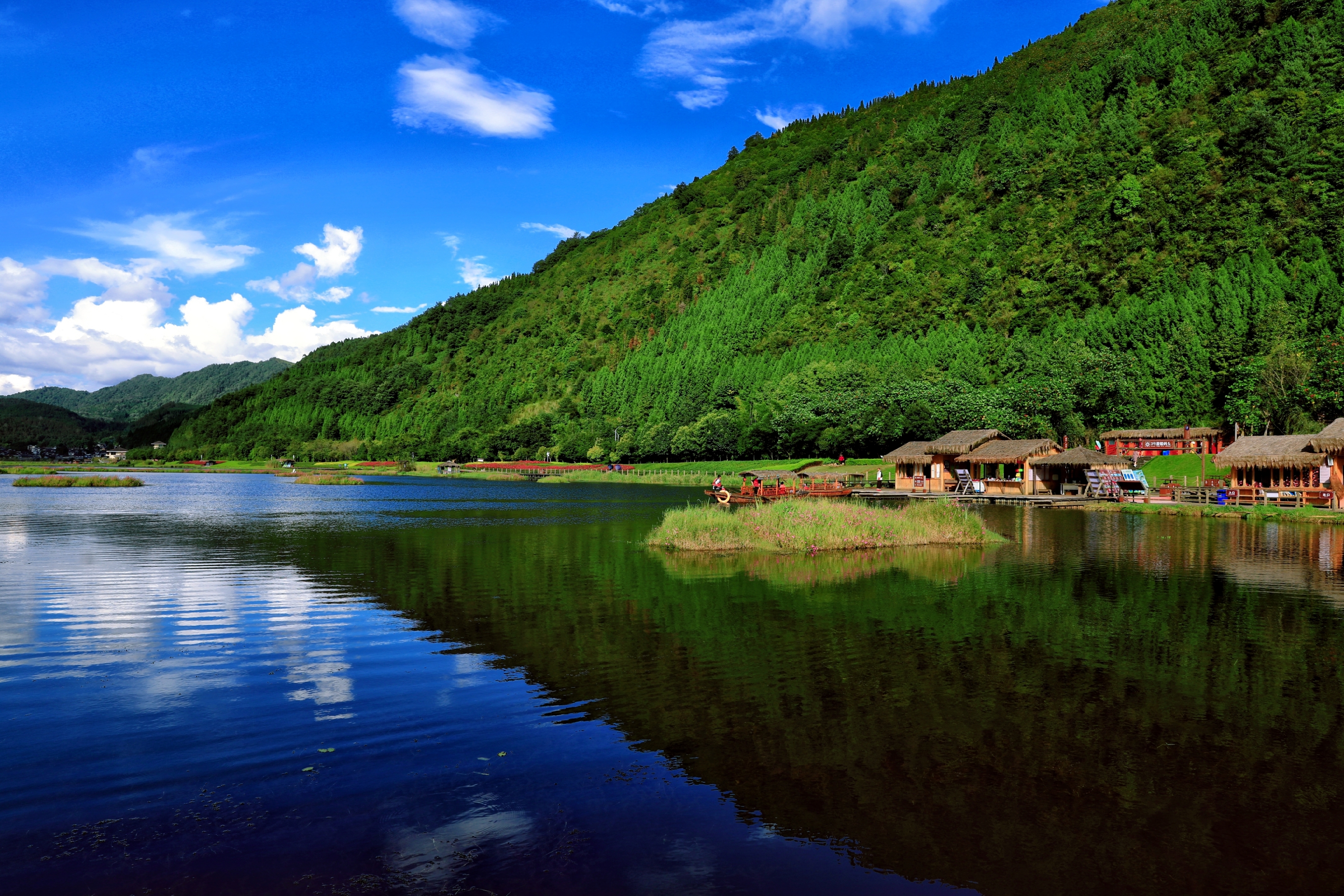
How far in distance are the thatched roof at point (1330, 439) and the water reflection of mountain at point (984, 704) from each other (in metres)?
33.5

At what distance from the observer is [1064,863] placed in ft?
24.7

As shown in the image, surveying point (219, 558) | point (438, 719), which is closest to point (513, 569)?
point (219, 558)

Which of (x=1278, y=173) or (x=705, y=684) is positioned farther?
(x=1278, y=173)

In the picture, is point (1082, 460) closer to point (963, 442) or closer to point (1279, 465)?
point (963, 442)

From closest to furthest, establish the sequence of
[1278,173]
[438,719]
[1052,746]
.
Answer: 1. [1052,746]
2. [438,719]
3. [1278,173]

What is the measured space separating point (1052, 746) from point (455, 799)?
727 centimetres

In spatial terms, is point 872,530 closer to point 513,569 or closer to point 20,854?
point 513,569

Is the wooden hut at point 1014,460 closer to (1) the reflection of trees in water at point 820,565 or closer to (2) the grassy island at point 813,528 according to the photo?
(2) the grassy island at point 813,528

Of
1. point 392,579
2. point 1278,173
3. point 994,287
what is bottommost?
point 392,579

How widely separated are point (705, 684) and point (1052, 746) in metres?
5.07

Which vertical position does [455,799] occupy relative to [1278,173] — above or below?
below

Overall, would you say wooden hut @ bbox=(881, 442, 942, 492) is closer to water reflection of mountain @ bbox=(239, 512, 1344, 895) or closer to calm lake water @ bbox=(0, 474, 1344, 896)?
water reflection of mountain @ bbox=(239, 512, 1344, 895)

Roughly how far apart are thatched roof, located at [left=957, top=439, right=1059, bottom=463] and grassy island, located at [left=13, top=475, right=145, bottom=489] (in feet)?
277

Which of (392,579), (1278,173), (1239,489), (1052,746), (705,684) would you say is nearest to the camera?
(1052,746)
